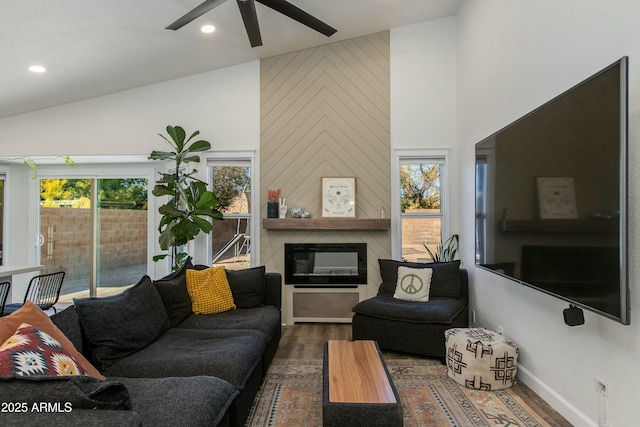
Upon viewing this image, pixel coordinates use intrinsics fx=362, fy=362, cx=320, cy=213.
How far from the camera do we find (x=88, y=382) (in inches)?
48.3

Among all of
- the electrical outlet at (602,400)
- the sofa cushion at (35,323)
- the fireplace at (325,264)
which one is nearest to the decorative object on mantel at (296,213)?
the fireplace at (325,264)

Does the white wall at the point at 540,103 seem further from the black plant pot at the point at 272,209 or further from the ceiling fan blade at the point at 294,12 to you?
the black plant pot at the point at 272,209

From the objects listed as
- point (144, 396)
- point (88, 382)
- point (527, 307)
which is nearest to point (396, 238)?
point (527, 307)

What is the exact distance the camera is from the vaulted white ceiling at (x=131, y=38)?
3045mm

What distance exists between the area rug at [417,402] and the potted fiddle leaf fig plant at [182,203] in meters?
1.91

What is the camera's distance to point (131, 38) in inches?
139

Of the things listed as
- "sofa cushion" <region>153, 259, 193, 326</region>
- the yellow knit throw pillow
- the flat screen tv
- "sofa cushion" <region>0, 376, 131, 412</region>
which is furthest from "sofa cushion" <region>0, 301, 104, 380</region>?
the flat screen tv

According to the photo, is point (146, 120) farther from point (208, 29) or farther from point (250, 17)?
point (250, 17)

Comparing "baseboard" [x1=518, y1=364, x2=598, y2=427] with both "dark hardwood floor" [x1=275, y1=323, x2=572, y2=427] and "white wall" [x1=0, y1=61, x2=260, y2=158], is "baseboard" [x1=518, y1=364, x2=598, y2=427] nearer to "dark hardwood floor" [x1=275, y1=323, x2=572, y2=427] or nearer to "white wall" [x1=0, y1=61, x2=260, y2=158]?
"dark hardwood floor" [x1=275, y1=323, x2=572, y2=427]

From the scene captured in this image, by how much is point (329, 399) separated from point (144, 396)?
0.89 meters

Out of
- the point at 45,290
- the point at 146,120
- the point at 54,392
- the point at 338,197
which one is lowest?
the point at 45,290

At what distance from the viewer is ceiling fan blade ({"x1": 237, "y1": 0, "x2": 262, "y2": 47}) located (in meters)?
2.68

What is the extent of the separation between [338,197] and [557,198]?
9.36 ft

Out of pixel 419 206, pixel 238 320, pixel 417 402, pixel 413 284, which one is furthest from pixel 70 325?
pixel 419 206
